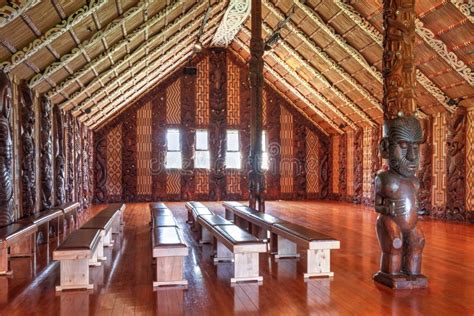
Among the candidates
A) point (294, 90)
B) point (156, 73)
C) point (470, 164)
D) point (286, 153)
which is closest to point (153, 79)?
point (156, 73)

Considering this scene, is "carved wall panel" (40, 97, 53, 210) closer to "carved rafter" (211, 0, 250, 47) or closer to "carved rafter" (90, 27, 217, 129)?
"carved rafter" (90, 27, 217, 129)

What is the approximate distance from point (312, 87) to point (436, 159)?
402 cm

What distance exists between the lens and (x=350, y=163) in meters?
14.5

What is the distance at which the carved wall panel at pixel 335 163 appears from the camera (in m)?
15.4

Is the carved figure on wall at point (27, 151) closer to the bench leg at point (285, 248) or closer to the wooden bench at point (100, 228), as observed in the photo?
the wooden bench at point (100, 228)

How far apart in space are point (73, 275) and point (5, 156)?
7.71 ft

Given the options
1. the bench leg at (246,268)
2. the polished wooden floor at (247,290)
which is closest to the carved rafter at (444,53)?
the polished wooden floor at (247,290)

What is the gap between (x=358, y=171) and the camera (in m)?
13.9

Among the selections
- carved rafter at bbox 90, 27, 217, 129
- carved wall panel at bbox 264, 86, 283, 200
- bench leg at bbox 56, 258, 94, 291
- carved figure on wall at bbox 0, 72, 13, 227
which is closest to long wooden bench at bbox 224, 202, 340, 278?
bench leg at bbox 56, 258, 94, 291

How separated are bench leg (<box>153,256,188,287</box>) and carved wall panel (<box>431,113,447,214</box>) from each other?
24.0ft

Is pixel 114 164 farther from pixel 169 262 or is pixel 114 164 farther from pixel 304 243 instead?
pixel 304 243

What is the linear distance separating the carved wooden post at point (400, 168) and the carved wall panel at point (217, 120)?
11006 mm

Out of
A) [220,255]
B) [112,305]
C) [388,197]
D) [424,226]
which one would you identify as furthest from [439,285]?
[424,226]

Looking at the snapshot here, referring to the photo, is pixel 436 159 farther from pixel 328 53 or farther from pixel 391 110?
pixel 391 110
